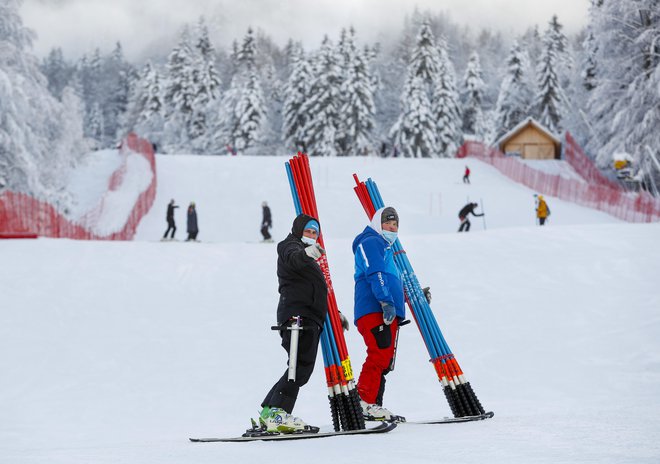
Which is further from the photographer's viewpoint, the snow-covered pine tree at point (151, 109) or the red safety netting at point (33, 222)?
the snow-covered pine tree at point (151, 109)

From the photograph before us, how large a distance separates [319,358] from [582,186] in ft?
93.0

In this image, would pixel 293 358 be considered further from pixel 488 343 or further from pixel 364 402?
pixel 488 343

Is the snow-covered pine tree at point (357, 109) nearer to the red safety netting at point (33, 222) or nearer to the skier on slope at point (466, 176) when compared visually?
the skier on slope at point (466, 176)

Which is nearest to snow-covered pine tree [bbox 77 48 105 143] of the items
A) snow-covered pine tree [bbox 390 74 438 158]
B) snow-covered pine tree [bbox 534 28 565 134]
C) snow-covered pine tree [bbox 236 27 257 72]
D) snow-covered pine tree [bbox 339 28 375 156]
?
snow-covered pine tree [bbox 236 27 257 72]

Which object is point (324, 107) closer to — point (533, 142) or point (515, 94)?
point (533, 142)

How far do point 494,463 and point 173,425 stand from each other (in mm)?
5380

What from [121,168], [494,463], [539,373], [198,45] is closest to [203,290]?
[539,373]

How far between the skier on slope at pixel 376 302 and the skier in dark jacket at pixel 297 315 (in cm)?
57

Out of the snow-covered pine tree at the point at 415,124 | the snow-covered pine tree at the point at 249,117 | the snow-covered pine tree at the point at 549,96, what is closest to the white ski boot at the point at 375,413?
the snow-covered pine tree at the point at 415,124

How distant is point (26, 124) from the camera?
28.2 meters

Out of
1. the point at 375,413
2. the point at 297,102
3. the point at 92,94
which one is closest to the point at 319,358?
the point at 375,413

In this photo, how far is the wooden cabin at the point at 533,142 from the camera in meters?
58.8

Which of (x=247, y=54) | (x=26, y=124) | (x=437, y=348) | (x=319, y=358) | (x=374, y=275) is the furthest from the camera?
(x=247, y=54)

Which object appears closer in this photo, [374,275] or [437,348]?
[374,275]
